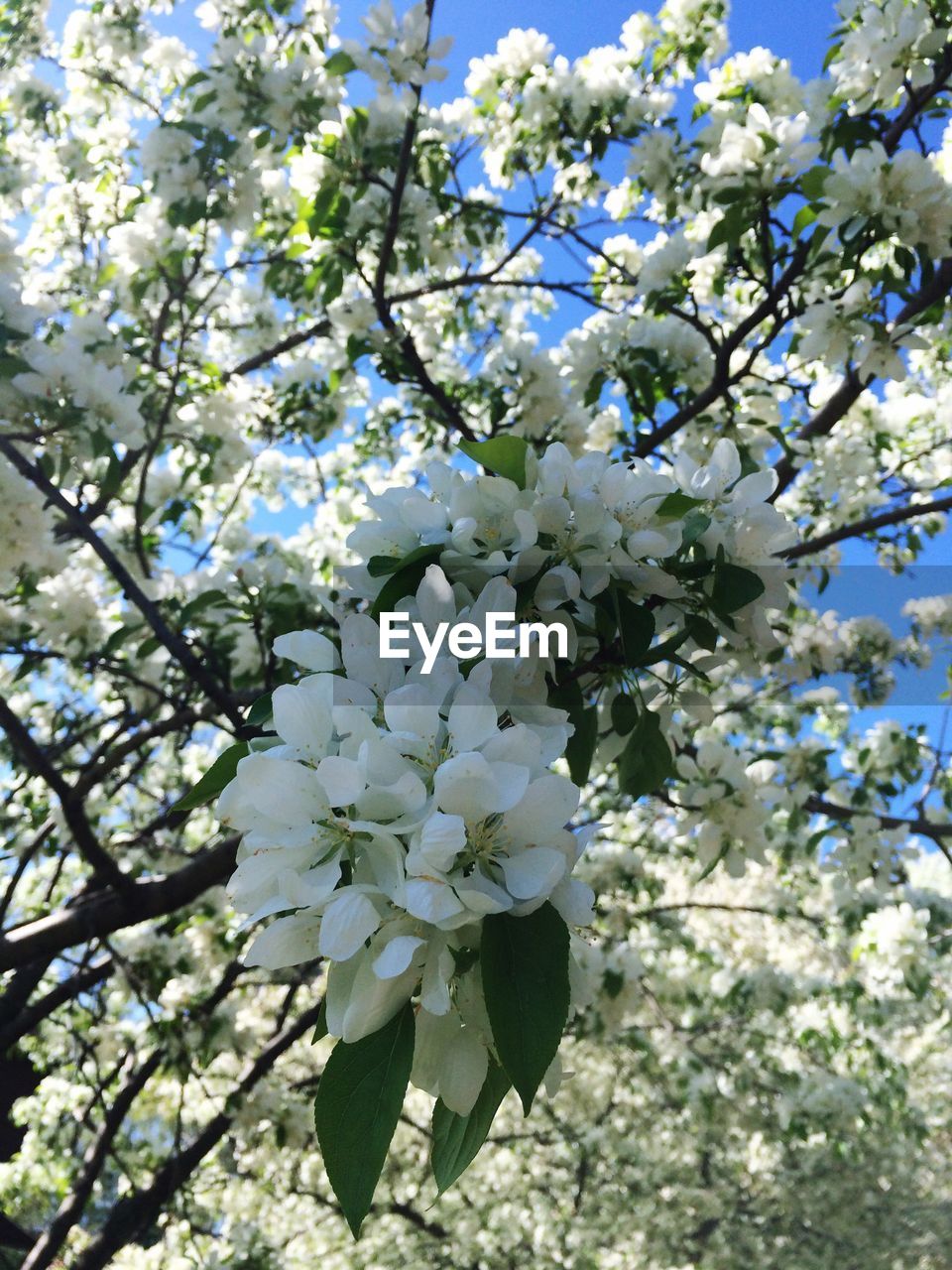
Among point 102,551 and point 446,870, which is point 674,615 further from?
point 102,551

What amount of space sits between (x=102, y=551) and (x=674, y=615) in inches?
52.4

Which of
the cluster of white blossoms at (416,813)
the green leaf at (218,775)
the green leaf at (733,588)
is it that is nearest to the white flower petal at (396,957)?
the cluster of white blossoms at (416,813)

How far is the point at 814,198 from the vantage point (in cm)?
176

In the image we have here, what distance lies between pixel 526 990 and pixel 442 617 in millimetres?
312

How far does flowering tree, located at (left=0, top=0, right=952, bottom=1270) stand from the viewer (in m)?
0.63

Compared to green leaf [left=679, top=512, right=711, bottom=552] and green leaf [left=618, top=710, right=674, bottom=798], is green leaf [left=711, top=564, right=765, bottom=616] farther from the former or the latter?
green leaf [left=618, top=710, right=674, bottom=798]

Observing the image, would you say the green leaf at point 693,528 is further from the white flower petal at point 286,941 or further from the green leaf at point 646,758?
the white flower petal at point 286,941

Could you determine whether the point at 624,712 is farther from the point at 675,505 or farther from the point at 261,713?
the point at 261,713

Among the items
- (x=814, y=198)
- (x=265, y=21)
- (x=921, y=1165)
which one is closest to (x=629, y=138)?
(x=265, y=21)

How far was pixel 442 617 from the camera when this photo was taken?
778 mm

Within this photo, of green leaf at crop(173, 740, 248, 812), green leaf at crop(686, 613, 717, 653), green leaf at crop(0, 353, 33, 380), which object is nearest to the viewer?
green leaf at crop(173, 740, 248, 812)

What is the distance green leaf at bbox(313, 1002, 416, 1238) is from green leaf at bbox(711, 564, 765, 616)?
51 cm

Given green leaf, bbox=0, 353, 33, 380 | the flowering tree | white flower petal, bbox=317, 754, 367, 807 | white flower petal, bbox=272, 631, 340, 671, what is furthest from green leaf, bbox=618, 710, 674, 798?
green leaf, bbox=0, 353, 33, 380

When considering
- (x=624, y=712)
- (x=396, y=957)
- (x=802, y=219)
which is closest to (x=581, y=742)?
(x=624, y=712)
